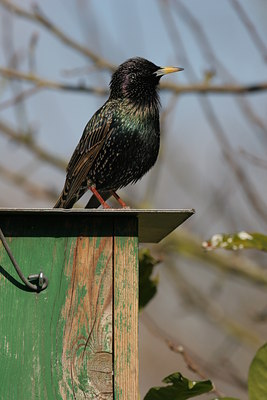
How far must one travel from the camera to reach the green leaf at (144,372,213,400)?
270cm

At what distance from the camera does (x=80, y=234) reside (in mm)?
2898

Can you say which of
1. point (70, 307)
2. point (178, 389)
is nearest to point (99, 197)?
point (70, 307)

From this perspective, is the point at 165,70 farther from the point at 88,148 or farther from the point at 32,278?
the point at 32,278

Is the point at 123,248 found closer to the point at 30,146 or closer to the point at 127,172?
the point at 127,172

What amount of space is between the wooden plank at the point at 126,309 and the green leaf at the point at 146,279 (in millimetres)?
404

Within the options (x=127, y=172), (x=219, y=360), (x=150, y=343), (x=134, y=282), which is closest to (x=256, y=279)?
(x=219, y=360)

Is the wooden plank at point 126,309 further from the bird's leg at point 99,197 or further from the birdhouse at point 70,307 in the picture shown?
the bird's leg at point 99,197

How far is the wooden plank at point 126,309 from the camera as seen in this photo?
2803mm

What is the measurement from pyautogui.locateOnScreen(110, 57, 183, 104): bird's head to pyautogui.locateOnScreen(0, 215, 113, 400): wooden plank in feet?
4.61

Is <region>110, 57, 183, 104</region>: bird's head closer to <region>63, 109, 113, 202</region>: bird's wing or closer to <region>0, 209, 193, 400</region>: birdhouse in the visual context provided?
<region>63, 109, 113, 202</region>: bird's wing

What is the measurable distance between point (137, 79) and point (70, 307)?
1709 mm

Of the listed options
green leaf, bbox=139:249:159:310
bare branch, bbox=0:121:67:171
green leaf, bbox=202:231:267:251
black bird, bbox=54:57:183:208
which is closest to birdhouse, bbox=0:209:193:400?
green leaf, bbox=202:231:267:251

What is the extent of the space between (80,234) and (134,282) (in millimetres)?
257

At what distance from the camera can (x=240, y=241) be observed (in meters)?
3.09
